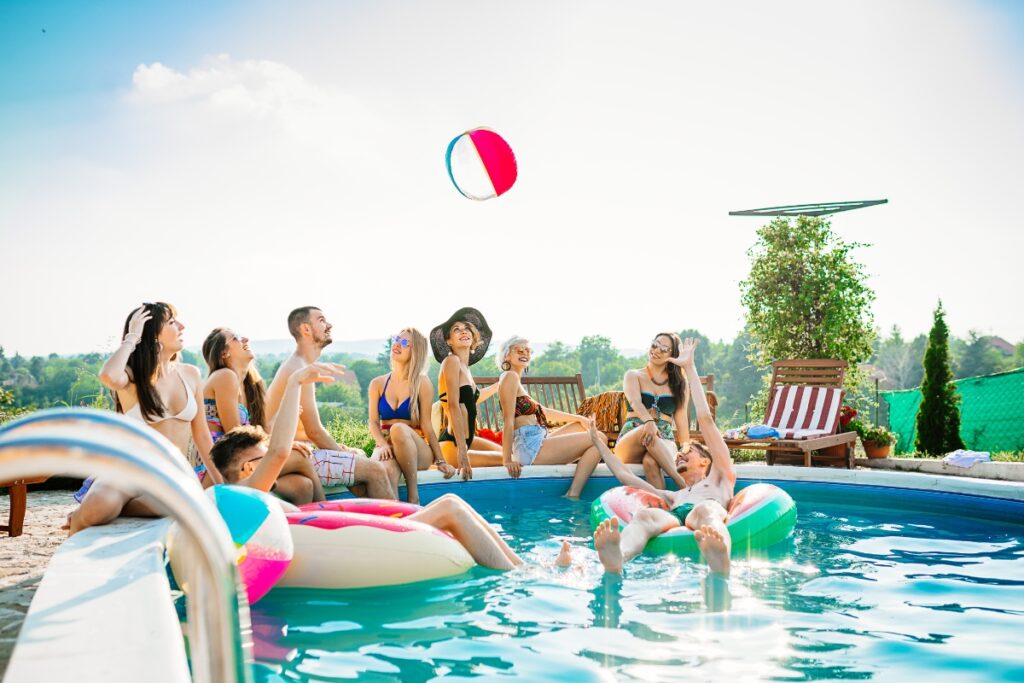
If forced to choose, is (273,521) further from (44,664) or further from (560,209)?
(560,209)

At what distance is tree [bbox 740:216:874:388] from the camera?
40.8ft

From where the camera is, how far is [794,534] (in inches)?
214

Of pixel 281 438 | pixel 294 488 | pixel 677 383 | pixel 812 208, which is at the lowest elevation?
pixel 294 488

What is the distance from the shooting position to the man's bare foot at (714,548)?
417 cm

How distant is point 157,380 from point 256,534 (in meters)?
1.30

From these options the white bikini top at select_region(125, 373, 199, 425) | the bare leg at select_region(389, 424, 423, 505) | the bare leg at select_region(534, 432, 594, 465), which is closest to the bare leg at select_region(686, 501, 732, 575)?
the bare leg at select_region(389, 424, 423, 505)

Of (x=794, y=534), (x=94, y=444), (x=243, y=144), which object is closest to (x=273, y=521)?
(x=94, y=444)

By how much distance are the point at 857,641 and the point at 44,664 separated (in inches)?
116

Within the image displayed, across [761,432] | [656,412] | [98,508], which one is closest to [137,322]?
[98,508]

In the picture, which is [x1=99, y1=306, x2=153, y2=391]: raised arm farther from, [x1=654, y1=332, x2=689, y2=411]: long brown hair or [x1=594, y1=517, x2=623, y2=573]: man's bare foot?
[x1=654, y1=332, x2=689, y2=411]: long brown hair

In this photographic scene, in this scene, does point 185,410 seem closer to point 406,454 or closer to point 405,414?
point 406,454

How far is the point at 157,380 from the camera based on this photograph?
4.25 m

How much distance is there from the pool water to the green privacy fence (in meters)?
7.85

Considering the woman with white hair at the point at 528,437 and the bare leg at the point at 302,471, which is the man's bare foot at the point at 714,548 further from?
the woman with white hair at the point at 528,437
